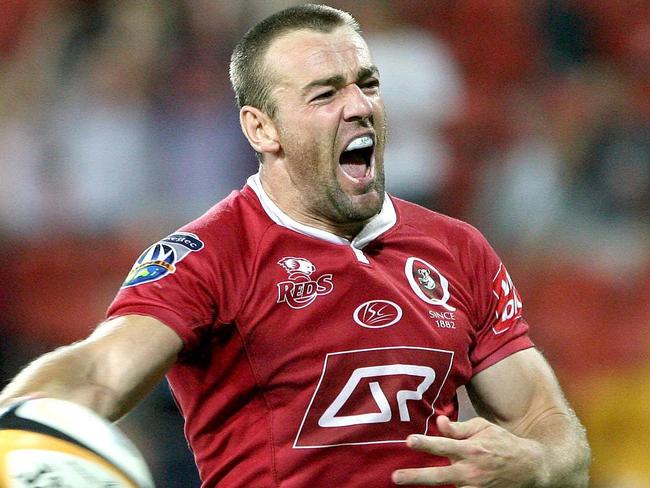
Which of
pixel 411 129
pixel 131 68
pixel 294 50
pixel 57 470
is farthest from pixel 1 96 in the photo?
pixel 57 470

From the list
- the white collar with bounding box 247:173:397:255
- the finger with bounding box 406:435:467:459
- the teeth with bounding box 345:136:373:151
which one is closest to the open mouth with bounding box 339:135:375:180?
the teeth with bounding box 345:136:373:151

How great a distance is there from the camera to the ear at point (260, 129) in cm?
339

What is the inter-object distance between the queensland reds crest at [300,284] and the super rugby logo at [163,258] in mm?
240

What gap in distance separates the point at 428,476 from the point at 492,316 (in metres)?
0.79

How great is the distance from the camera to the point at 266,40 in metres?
3.40

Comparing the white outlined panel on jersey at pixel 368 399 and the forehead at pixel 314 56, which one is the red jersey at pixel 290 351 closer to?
the white outlined panel on jersey at pixel 368 399

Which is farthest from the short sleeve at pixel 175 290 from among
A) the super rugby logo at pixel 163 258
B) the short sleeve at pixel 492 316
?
the short sleeve at pixel 492 316

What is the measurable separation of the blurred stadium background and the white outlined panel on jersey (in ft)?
8.80

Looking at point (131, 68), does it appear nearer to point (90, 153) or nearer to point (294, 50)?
A: point (90, 153)

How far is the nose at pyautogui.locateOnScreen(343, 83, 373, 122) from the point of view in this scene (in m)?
3.26

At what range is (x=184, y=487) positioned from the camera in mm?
5238

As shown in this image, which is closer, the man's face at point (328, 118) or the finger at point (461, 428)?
the finger at point (461, 428)

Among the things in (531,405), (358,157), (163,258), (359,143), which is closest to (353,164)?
(358,157)

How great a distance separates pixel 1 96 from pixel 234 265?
13.6 ft
